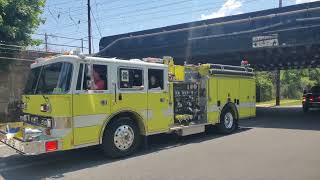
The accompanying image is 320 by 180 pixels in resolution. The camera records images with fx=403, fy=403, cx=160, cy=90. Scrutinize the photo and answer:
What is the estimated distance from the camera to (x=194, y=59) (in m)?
Answer: 24.8

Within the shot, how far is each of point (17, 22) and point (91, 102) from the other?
12.5m

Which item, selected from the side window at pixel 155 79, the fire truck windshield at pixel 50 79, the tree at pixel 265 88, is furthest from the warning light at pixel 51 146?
the tree at pixel 265 88

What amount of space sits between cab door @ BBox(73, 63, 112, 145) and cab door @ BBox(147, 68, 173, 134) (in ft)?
4.93

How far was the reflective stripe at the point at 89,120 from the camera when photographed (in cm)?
876

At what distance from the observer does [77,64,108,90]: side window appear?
8.92 metres

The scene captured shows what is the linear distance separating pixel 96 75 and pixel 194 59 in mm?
16021

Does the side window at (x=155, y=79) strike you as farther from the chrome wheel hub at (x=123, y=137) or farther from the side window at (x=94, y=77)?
the side window at (x=94, y=77)

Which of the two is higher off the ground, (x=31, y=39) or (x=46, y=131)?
(x=31, y=39)

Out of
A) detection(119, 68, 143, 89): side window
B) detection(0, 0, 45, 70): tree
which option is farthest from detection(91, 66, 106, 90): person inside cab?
detection(0, 0, 45, 70): tree

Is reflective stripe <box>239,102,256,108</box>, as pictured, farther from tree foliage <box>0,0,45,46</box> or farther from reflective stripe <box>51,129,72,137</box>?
tree foliage <box>0,0,45,46</box>

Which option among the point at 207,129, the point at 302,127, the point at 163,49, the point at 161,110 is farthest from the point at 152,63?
the point at 163,49

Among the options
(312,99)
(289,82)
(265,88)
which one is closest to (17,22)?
(312,99)

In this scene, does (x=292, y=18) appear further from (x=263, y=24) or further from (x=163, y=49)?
(x=163, y=49)

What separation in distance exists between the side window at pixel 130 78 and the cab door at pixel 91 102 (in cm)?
44
